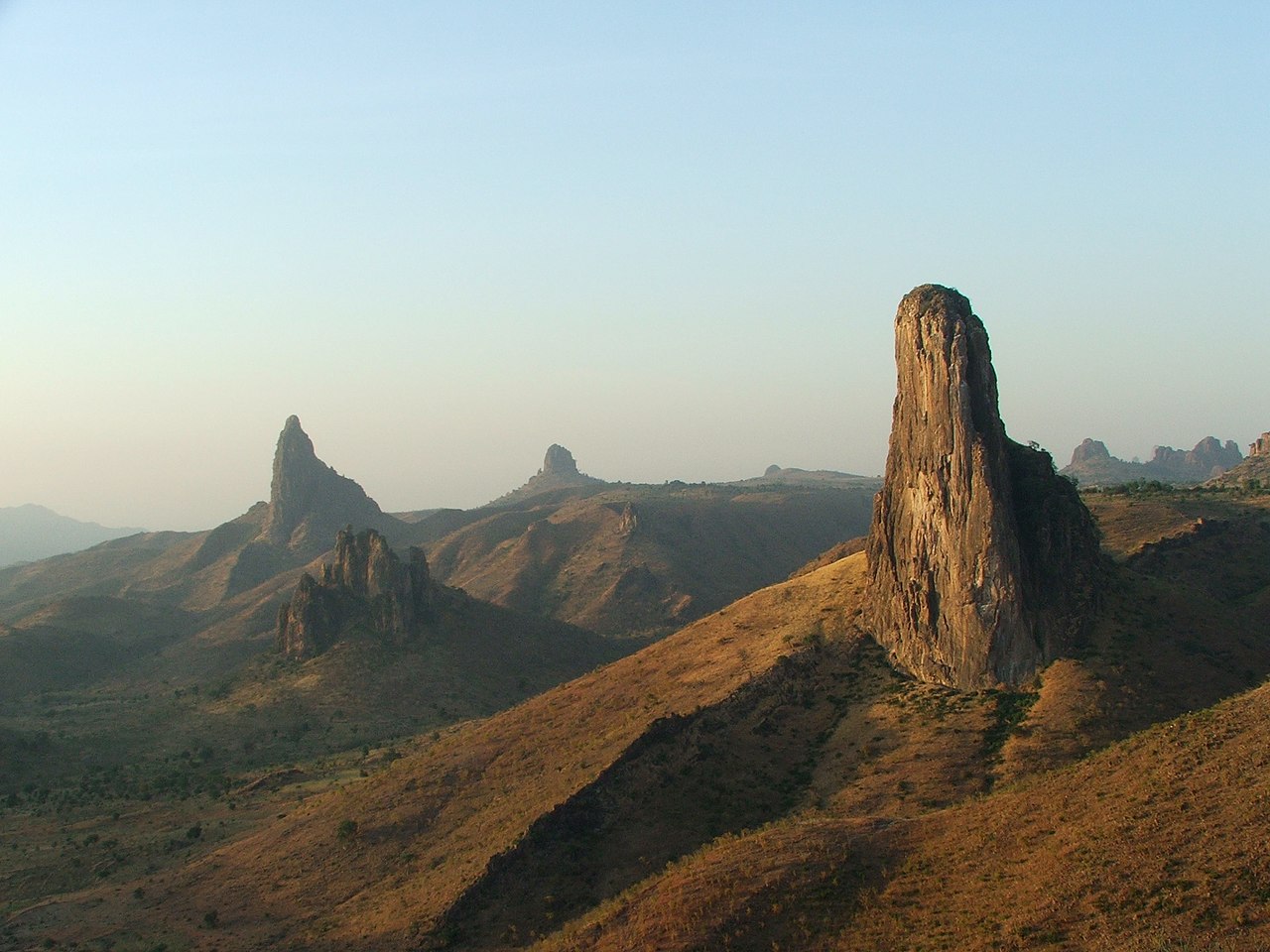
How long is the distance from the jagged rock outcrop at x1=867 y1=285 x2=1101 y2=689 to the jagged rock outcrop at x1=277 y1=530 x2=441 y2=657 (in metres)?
75.1

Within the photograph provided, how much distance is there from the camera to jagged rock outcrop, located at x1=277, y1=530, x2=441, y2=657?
127312 millimetres

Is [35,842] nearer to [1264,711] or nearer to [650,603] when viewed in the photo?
[1264,711]

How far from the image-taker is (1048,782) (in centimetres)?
4462

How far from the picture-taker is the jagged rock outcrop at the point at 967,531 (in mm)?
57969

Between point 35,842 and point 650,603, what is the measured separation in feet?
346

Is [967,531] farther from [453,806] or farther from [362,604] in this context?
[362,604]

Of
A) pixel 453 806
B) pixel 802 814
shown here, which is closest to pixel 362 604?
pixel 453 806

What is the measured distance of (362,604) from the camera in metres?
131

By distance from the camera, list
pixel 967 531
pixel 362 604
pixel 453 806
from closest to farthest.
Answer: pixel 967 531 → pixel 453 806 → pixel 362 604

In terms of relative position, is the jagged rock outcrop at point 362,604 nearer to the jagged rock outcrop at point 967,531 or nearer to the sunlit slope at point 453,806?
the sunlit slope at point 453,806

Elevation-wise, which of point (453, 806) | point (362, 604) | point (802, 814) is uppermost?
point (362, 604)

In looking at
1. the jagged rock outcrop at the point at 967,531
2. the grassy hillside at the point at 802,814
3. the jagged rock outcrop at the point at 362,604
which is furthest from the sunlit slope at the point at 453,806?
the jagged rock outcrop at the point at 362,604

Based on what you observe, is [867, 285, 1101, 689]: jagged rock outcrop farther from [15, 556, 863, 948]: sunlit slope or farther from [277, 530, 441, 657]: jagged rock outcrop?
[277, 530, 441, 657]: jagged rock outcrop

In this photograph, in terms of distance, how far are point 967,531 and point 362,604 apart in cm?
8704
